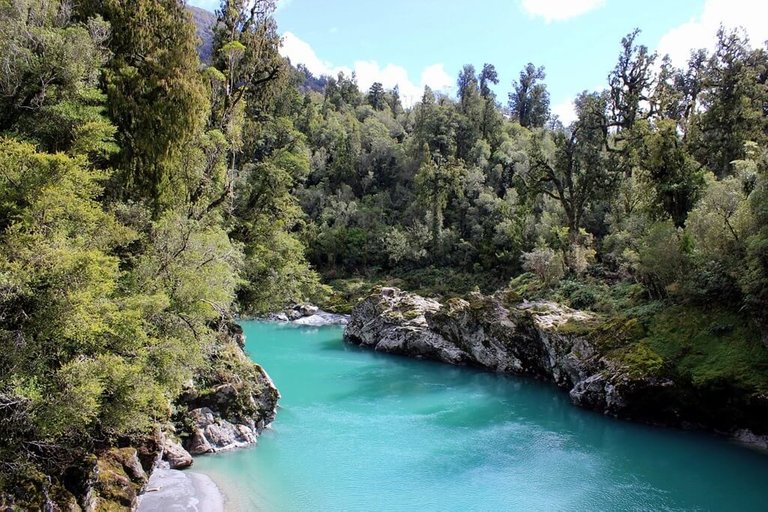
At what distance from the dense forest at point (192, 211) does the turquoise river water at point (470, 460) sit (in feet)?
12.0

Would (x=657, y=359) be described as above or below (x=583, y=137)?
below

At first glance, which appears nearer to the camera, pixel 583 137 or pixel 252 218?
pixel 252 218

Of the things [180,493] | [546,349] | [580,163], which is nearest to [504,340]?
[546,349]

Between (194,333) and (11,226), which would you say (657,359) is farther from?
(11,226)

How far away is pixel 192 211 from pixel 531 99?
72.6 meters

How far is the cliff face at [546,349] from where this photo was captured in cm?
2091

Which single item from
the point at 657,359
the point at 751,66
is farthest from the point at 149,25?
the point at 751,66

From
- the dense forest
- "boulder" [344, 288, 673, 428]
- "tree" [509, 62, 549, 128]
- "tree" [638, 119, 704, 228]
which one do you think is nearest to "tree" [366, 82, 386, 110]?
"tree" [509, 62, 549, 128]

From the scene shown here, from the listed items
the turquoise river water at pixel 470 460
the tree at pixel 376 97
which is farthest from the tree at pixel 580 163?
the tree at pixel 376 97

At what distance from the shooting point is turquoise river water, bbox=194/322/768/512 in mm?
15312

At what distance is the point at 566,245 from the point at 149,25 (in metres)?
30.1

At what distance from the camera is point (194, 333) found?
14102 mm

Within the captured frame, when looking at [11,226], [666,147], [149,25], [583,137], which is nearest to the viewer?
[11,226]

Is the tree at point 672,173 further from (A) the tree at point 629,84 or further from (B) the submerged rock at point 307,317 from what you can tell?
(B) the submerged rock at point 307,317
